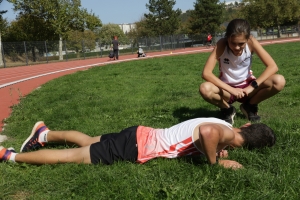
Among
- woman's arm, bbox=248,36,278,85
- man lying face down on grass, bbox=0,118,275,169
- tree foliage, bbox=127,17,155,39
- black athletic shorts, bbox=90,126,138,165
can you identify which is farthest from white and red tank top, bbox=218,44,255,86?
tree foliage, bbox=127,17,155,39

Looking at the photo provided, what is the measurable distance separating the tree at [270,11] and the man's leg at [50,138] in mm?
57646

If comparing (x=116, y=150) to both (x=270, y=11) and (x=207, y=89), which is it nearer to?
(x=207, y=89)

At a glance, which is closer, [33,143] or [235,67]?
[33,143]

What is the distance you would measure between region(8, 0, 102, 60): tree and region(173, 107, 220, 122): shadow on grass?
37.8m

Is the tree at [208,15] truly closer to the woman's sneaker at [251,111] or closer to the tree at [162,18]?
the tree at [162,18]

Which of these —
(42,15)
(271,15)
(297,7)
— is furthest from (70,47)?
(297,7)

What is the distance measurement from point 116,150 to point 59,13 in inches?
1605

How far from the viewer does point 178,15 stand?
65.9 m

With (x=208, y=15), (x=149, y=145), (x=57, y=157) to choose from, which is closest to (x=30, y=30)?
(x=208, y=15)

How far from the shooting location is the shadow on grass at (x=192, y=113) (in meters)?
5.36

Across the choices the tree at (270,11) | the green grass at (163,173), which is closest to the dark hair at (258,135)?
the green grass at (163,173)

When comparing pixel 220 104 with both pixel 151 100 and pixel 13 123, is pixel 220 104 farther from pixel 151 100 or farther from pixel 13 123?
pixel 13 123

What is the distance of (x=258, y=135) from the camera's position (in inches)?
134

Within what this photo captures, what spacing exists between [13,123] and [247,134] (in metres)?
4.15
